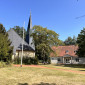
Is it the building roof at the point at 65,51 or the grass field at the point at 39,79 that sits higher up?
the building roof at the point at 65,51

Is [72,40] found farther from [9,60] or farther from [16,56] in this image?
[9,60]

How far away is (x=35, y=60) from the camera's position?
83.0ft

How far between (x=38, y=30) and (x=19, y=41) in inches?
233

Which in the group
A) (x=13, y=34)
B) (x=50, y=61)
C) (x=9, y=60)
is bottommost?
(x=50, y=61)

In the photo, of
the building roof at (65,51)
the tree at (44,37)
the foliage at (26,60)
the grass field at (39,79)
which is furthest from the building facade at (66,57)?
the grass field at (39,79)

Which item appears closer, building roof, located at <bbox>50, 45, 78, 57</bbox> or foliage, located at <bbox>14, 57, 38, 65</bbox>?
foliage, located at <bbox>14, 57, 38, 65</bbox>

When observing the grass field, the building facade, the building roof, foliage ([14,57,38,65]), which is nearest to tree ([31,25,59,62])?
foliage ([14,57,38,65])

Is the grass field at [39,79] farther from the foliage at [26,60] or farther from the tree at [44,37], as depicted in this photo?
the tree at [44,37]

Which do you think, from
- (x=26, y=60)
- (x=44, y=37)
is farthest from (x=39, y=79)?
(x=44, y=37)

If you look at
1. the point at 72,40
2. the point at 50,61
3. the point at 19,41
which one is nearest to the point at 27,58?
the point at 19,41

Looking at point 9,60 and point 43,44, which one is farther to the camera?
point 43,44

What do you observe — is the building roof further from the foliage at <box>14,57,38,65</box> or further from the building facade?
the foliage at <box>14,57,38,65</box>

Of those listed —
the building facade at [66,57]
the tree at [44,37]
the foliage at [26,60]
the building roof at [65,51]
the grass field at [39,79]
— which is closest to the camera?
the grass field at [39,79]

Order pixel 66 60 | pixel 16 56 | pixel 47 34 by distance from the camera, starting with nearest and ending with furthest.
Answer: pixel 16 56 < pixel 47 34 < pixel 66 60
